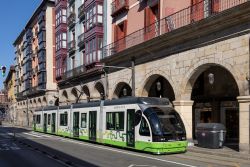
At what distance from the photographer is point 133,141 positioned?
69.8 ft

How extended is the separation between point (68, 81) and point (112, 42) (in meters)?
13.7

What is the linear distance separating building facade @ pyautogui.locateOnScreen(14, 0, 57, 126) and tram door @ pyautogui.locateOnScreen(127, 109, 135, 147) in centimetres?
3983

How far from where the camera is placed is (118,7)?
35469 millimetres

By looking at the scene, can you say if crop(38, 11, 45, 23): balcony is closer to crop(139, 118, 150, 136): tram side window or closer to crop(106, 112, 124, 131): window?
crop(106, 112, 124, 131): window

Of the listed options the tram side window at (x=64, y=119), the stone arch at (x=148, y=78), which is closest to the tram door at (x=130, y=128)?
the stone arch at (x=148, y=78)

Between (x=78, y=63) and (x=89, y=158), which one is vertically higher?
(x=78, y=63)

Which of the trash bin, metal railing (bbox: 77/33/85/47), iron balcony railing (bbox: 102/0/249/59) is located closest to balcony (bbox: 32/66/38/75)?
metal railing (bbox: 77/33/85/47)

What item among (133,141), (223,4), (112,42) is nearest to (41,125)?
(112,42)

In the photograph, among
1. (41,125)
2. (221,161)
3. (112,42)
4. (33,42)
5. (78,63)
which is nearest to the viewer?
(221,161)

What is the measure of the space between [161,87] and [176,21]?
696cm

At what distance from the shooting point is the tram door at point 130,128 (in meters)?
21.3

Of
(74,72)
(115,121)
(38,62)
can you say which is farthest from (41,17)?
(115,121)

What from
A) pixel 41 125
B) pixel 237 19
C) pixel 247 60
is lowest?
pixel 41 125

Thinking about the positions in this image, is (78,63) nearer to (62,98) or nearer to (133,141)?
(62,98)
